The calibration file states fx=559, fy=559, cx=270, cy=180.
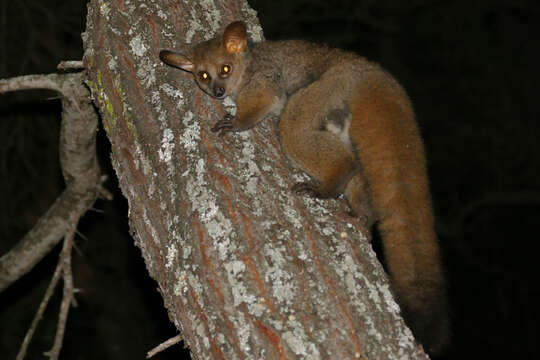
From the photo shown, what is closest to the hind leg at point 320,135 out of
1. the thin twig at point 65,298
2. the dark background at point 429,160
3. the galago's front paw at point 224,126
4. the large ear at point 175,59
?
the galago's front paw at point 224,126

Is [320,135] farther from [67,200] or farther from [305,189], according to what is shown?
[67,200]

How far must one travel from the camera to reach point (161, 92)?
3.04 metres

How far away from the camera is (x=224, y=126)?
300 centimetres

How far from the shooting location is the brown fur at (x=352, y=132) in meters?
2.69

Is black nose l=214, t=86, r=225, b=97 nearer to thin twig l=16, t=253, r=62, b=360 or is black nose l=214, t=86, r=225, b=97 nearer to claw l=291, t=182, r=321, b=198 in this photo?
claw l=291, t=182, r=321, b=198

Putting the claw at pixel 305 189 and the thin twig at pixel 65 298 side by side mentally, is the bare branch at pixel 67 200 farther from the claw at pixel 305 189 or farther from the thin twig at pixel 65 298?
the claw at pixel 305 189

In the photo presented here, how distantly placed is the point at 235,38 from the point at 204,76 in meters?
0.32

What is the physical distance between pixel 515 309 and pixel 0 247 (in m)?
7.63

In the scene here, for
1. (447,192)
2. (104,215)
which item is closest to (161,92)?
(104,215)

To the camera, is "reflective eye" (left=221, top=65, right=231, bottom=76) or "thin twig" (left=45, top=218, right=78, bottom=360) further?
"reflective eye" (left=221, top=65, right=231, bottom=76)

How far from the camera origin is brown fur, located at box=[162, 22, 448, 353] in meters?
2.69

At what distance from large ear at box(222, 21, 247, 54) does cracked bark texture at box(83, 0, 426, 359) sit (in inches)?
10.5

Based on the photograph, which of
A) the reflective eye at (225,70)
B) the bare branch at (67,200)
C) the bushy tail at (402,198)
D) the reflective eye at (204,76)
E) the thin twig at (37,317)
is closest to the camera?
the bushy tail at (402,198)

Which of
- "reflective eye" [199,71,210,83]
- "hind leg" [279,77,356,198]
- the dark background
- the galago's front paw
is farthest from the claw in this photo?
the dark background
